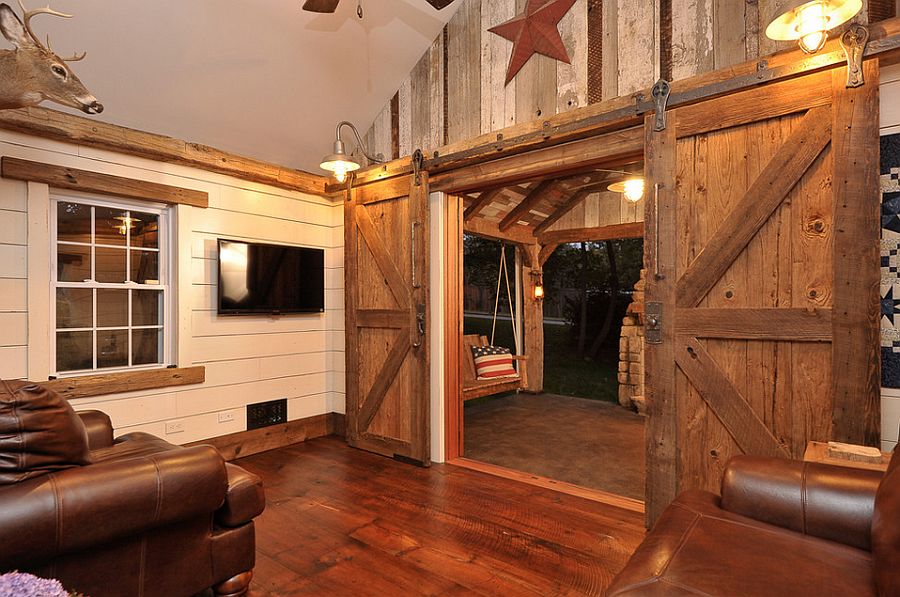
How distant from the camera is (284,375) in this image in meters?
4.52

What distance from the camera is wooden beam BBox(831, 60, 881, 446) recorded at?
2.17m

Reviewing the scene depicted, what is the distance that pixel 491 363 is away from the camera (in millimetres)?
6547

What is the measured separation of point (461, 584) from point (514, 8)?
366cm

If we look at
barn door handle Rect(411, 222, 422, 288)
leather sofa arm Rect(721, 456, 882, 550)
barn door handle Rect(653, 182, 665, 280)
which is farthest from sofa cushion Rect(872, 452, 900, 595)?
barn door handle Rect(411, 222, 422, 288)

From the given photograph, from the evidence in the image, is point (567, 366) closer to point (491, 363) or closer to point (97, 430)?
point (491, 363)

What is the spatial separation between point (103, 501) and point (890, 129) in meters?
3.61

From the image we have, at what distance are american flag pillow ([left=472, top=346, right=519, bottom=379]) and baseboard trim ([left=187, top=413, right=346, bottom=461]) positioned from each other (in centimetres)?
227

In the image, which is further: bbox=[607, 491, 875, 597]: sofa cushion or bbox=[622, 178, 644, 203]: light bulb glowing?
bbox=[622, 178, 644, 203]: light bulb glowing

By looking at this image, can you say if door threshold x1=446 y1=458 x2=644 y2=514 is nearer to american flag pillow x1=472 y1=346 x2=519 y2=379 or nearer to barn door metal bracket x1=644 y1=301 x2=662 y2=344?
barn door metal bracket x1=644 y1=301 x2=662 y2=344

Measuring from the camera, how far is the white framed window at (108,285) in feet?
10.9

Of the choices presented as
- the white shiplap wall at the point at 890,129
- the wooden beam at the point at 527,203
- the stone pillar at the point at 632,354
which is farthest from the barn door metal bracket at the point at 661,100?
the stone pillar at the point at 632,354

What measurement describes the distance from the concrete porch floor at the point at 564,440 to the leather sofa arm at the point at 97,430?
2.66 meters

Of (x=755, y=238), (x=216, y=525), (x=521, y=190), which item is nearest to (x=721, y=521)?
(x=755, y=238)

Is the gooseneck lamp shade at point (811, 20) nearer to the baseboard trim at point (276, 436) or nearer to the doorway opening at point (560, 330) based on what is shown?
the doorway opening at point (560, 330)
